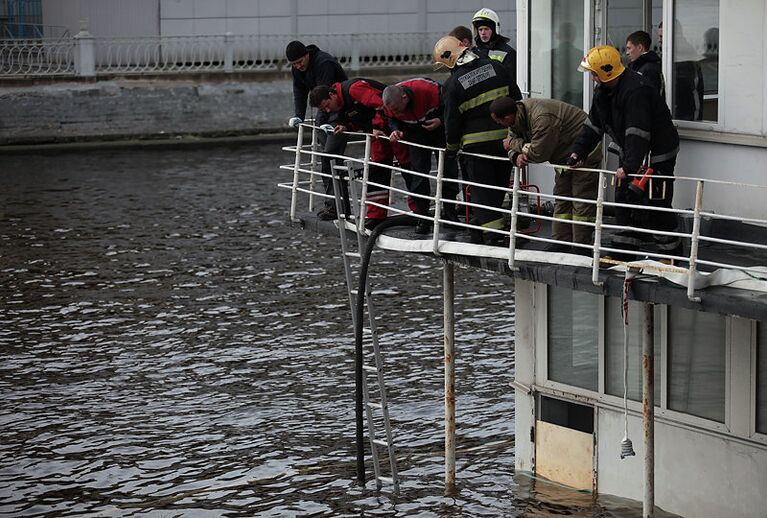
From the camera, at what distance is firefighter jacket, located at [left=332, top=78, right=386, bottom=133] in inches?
540

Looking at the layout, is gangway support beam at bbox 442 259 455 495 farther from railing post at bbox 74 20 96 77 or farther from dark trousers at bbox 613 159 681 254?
railing post at bbox 74 20 96 77

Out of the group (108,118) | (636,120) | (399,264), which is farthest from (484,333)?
(108,118)

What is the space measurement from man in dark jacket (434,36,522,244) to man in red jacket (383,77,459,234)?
40 centimetres

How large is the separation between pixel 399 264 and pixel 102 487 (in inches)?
473

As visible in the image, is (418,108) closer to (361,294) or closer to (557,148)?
(557,148)

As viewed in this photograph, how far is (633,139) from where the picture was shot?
11.2 metres

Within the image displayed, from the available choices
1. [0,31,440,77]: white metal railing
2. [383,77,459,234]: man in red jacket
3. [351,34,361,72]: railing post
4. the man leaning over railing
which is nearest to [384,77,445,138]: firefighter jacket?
[383,77,459,234]: man in red jacket

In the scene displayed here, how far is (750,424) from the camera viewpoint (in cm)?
1180

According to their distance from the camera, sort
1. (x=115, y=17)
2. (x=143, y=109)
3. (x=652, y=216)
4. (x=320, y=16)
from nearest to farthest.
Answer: (x=652, y=216)
(x=143, y=109)
(x=115, y=17)
(x=320, y=16)

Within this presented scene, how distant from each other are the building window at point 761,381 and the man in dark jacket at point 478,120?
2.49 meters

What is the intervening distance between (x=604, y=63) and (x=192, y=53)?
106 ft

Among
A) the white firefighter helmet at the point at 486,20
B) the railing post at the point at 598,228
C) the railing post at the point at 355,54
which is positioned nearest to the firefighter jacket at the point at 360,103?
the white firefighter helmet at the point at 486,20

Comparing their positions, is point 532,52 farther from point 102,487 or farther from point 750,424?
point 102,487

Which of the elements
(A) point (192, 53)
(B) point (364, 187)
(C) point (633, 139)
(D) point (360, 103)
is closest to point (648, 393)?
(C) point (633, 139)
